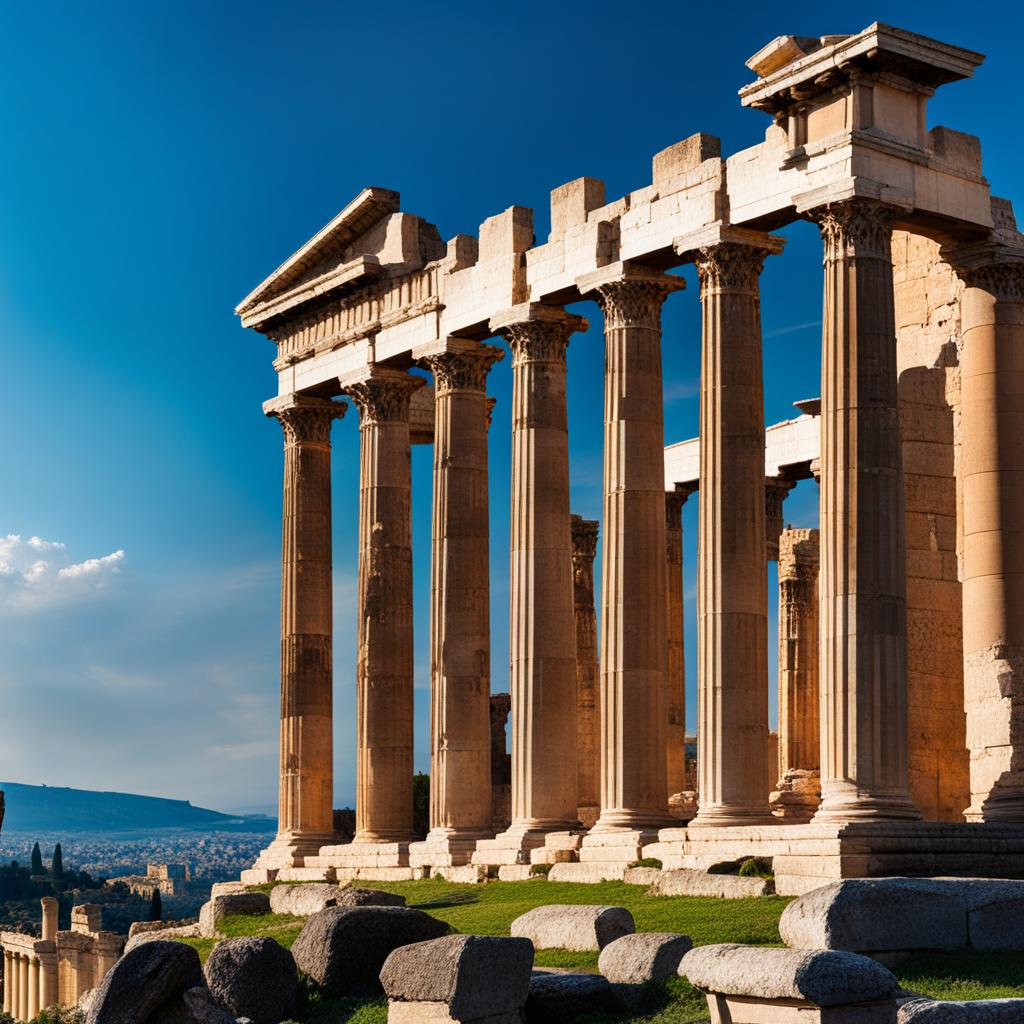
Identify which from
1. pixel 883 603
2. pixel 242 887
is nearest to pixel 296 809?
pixel 242 887

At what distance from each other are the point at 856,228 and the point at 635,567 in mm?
9745

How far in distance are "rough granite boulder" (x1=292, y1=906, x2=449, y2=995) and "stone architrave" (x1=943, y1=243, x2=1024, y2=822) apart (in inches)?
648

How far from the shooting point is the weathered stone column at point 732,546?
46.9 meters

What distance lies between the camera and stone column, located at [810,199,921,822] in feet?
142

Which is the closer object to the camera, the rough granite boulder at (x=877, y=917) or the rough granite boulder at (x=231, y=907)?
the rough granite boulder at (x=877, y=917)

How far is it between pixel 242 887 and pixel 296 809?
2.75 metres

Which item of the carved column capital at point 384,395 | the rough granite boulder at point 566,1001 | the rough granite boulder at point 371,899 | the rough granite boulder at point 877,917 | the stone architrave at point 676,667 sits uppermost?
the carved column capital at point 384,395

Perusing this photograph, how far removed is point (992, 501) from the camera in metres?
48.3

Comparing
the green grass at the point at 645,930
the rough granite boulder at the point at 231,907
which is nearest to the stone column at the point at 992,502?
the green grass at the point at 645,930

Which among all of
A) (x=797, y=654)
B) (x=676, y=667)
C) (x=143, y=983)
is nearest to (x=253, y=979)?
(x=143, y=983)

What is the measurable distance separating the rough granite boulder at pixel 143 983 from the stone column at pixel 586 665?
33.2m

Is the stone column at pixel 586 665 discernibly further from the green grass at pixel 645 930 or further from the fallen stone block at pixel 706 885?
the fallen stone block at pixel 706 885

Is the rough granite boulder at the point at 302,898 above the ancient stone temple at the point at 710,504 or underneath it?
underneath

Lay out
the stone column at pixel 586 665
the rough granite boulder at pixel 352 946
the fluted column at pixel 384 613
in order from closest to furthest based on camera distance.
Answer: the rough granite boulder at pixel 352 946
the fluted column at pixel 384 613
the stone column at pixel 586 665
